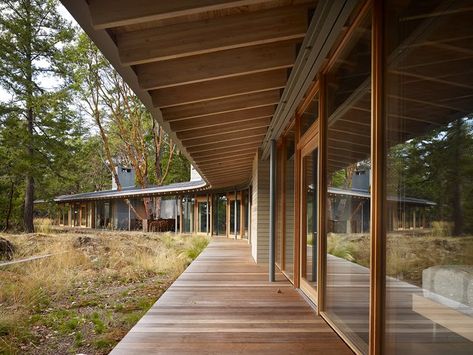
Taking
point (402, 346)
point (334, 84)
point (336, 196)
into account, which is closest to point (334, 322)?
point (336, 196)

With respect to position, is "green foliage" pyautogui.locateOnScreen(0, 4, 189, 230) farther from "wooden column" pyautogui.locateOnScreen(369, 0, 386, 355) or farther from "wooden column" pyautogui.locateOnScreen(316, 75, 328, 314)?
"wooden column" pyautogui.locateOnScreen(369, 0, 386, 355)

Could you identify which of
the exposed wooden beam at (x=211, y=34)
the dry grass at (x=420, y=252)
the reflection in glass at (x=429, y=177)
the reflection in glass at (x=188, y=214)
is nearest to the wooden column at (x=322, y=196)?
the exposed wooden beam at (x=211, y=34)

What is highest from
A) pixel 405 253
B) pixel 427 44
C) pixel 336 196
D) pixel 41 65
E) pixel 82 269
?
pixel 41 65

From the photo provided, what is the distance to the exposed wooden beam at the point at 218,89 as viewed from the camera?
397 cm

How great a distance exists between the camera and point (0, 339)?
164 inches

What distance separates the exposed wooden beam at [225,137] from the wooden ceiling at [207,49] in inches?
39.2

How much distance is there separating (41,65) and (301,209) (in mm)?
18253

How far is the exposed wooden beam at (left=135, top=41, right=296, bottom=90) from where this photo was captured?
3.32m

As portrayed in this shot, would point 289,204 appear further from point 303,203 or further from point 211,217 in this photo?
point 211,217

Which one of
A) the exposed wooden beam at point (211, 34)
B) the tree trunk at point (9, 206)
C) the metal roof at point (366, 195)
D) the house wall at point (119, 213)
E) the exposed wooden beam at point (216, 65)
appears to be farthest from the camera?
the house wall at point (119, 213)

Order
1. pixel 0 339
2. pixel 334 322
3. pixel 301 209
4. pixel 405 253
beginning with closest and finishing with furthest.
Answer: pixel 405 253
pixel 334 322
pixel 0 339
pixel 301 209

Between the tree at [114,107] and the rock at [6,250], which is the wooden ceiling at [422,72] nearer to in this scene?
the rock at [6,250]

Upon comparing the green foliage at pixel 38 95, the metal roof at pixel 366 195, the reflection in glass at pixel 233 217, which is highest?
the green foliage at pixel 38 95

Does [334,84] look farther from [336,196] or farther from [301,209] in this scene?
[301,209]
